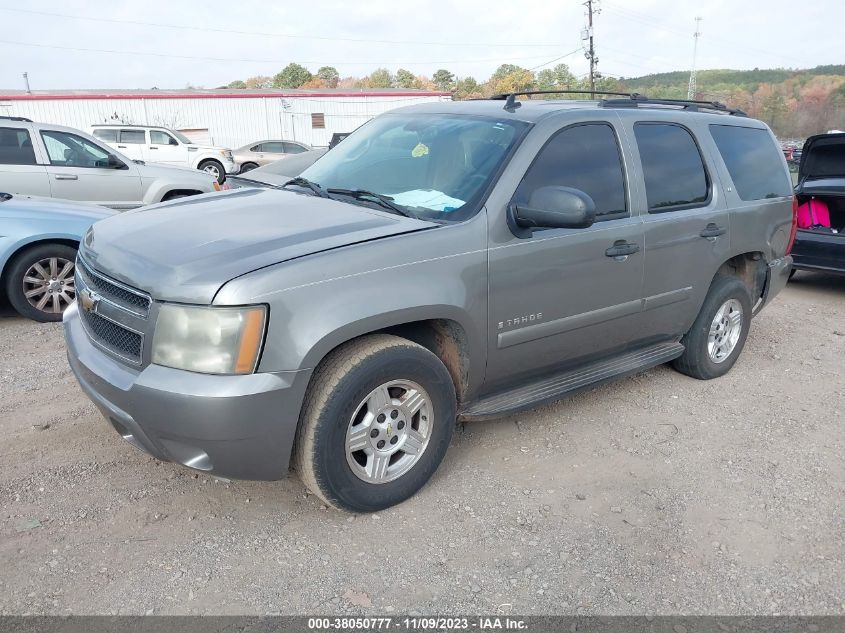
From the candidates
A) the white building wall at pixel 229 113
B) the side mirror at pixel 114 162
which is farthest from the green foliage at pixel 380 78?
the side mirror at pixel 114 162

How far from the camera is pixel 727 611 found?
2.65m

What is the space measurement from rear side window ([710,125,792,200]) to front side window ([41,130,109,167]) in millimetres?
7407

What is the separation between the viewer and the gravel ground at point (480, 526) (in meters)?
2.67

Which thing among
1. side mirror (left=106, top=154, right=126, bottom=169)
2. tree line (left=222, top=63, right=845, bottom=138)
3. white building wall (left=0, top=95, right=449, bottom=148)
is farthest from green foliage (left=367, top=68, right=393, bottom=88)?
side mirror (left=106, top=154, right=126, bottom=169)

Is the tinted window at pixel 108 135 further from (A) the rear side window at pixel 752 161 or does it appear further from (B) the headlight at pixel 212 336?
(B) the headlight at pixel 212 336

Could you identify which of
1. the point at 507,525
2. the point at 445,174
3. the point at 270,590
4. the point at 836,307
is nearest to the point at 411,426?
the point at 507,525

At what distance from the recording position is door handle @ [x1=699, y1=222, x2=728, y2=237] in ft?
14.5

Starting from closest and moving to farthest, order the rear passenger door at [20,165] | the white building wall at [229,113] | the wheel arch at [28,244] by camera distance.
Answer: the wheel arch at [28,244] < the rear passenger door at [20,165] < the white building wall at [229,113]

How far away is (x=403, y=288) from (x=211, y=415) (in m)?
0.93

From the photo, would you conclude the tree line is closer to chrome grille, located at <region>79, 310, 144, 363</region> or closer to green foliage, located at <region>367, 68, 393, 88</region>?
green foliage, located at <region>367, 68, 393, 88</region>

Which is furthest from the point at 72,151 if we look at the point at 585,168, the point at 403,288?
the point at 403,288

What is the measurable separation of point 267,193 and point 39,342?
2.77 meters

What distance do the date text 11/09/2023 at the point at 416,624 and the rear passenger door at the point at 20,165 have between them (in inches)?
292

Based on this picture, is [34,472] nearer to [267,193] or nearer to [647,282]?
[267,193]
